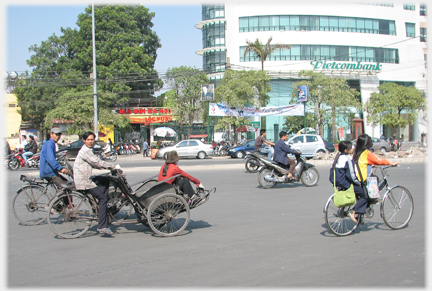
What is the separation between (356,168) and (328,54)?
40.8m

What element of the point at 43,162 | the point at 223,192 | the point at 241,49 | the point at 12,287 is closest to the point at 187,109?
the point at 241,49

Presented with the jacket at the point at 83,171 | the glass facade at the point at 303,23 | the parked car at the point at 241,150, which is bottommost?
the parked car at the point at 241,150

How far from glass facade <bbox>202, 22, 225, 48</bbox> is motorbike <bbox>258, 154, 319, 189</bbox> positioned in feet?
126

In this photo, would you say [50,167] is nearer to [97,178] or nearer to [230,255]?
[97,178]

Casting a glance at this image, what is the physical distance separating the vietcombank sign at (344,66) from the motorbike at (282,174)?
108 feet

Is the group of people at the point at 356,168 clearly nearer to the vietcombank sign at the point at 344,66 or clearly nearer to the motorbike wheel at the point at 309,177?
the motorbike wheel at the point at 309,177

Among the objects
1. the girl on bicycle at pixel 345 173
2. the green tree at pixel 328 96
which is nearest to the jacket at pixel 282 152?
the girl on bicycle at pixel 345 173

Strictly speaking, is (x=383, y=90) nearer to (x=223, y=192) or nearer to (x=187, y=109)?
(x=187, y=109)

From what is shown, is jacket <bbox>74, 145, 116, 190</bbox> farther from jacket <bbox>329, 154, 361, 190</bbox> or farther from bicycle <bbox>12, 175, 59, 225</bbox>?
jacket <bbox>329, 154, 361, 190</bbox>

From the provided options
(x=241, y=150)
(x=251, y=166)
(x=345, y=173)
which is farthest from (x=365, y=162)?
(x=241, y=150)

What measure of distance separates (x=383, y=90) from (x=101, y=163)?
137ft

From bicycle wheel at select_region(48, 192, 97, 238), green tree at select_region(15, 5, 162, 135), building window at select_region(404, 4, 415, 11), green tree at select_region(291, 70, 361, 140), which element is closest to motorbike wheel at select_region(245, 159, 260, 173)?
bicycle wheel at select_region(48, 192, 97, 238)

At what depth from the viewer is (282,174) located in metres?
11.8

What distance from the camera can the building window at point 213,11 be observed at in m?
48.7
